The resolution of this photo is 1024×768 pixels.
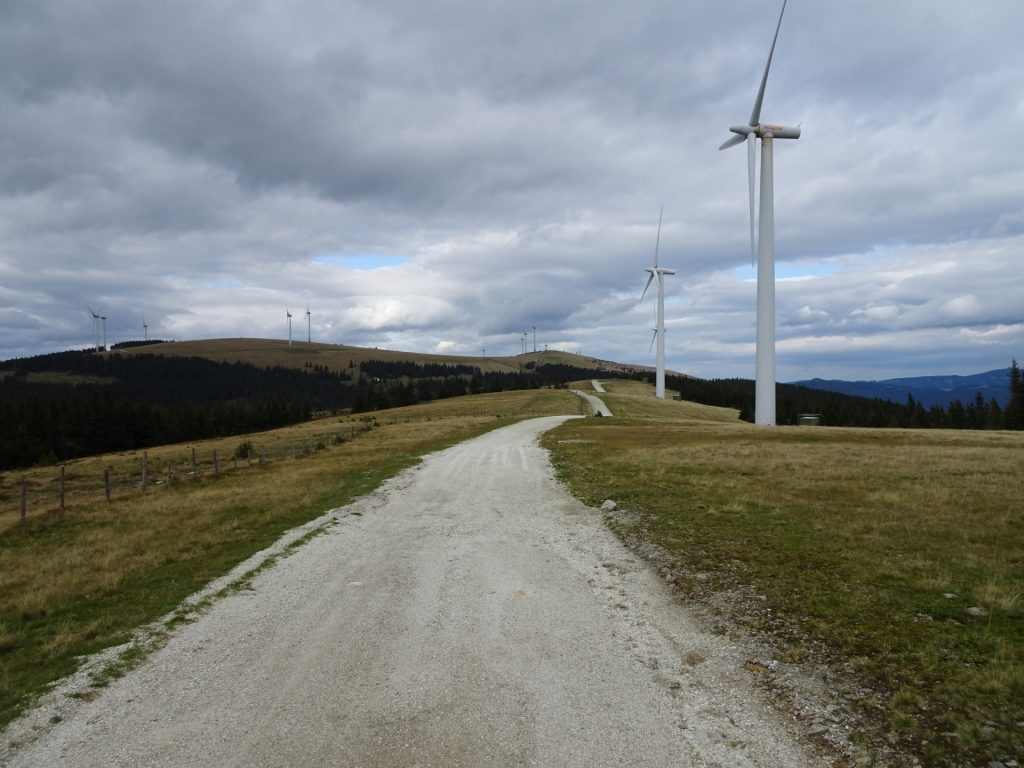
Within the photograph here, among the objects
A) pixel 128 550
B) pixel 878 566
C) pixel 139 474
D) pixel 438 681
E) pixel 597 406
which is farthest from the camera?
pixel 597 406

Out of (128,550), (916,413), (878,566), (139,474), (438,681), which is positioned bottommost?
(139,474)

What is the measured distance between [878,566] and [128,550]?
1816 cm

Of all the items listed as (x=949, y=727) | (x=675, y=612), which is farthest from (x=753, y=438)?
(x=949, y=727)

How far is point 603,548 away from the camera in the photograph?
14250mm

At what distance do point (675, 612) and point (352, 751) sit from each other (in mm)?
6055

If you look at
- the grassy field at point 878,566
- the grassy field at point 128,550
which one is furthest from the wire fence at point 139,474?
the grassy field at point 878,566

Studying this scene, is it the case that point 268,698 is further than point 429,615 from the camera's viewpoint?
No

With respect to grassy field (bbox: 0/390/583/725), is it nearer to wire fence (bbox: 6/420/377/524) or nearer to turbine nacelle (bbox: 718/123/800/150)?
wire fence (bbox: 6/420/377/524)

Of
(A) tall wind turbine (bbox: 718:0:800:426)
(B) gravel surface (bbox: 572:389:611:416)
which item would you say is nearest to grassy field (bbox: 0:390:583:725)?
(A) tall wind turbine (bbox: 718:0:800:426)

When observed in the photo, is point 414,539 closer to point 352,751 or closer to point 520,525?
point 520,525

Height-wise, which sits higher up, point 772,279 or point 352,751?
point 772,279

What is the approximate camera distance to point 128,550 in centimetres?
1512

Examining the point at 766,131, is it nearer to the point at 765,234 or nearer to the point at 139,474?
the point at 765,234

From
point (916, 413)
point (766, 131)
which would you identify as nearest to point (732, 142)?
point (766, 131)
